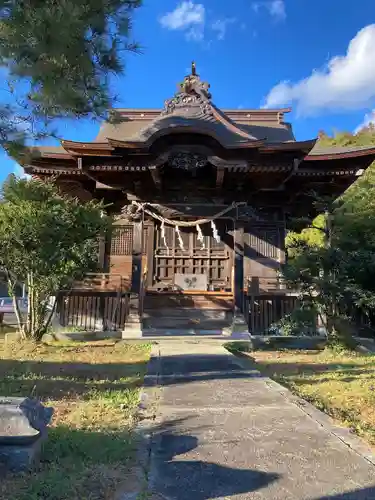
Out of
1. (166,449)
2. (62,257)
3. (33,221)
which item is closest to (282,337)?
(62,257)

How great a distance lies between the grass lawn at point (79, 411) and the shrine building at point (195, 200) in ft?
8.78

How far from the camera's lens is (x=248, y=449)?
126 inches

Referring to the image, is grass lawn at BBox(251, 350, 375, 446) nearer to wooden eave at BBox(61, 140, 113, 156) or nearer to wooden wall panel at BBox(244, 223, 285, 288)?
wooden wall panel at BBox(244, 223, 285, 288)

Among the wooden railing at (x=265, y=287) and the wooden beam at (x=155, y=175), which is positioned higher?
the wooden beam at (x=155, y=175)

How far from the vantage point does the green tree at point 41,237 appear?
8414 mm

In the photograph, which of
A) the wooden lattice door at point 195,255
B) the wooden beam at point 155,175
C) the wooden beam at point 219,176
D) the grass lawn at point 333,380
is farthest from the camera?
the wooden lattice door at point 195,255

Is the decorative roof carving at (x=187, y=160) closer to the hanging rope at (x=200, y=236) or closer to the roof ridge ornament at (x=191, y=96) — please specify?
the hanging rope at (x=200, y=236)

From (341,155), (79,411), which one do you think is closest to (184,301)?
(341,155)

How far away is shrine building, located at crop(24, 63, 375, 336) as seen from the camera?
1105cm

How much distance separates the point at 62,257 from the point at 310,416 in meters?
6.19

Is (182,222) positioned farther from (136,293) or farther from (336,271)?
(336,271)

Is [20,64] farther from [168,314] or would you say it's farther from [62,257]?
[168,314]

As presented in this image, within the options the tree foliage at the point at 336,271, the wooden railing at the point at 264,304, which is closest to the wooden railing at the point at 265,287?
the wooden railing at the point at 264,304

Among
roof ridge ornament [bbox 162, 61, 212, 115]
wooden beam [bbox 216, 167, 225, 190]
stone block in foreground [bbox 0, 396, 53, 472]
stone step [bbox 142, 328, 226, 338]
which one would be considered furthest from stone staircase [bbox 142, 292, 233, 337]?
stone block in foreground [bbox 0, 396, 53, 472]
